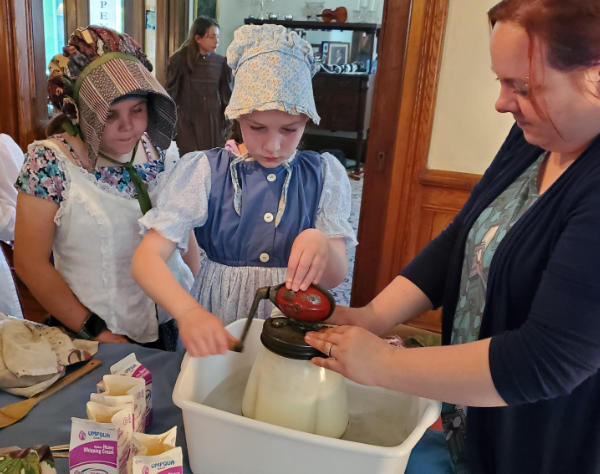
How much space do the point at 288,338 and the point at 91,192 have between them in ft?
2.31

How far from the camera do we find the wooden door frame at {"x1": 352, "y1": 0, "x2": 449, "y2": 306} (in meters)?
2.09

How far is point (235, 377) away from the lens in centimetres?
78

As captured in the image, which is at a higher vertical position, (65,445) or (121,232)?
(121,232)

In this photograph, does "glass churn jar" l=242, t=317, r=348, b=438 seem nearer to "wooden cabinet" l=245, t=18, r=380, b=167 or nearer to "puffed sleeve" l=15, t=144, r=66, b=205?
"puffed sleeve" l=15, t=144, r=66, b=205

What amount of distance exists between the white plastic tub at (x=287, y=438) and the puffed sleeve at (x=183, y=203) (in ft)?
1.01

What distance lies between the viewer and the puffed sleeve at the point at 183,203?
95 centimetres

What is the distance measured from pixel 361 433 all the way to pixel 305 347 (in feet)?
0.56

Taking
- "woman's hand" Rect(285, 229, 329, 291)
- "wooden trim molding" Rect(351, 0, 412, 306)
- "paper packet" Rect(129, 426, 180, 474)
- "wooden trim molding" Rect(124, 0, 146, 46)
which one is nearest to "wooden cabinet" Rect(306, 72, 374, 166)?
"wooden trim molding" Rect(124, 0, 146, 46)

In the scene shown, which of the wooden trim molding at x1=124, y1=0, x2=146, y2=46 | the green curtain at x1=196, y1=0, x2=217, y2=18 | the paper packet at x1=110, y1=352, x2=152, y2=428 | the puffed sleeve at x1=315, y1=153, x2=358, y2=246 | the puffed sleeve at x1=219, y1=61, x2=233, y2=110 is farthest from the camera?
the green curtain at x1=196, y1=0, x2=217, y2=18

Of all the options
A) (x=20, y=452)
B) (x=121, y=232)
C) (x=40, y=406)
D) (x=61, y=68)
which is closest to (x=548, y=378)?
(x=20, y=452)

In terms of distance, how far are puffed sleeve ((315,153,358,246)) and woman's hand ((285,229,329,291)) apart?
0.18m

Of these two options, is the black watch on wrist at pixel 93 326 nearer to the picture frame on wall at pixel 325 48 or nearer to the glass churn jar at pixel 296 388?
the glass churn jar at pixel 296 388

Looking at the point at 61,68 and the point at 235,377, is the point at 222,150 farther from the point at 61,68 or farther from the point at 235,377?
the point at 235,377

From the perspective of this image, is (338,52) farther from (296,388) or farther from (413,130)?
(296,388)
